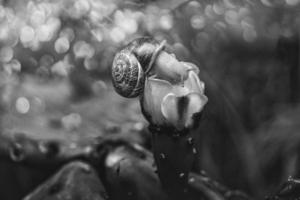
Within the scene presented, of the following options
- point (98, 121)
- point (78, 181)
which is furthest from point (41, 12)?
point (78, 181)

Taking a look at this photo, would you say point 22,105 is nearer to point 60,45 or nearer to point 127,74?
point 60,45

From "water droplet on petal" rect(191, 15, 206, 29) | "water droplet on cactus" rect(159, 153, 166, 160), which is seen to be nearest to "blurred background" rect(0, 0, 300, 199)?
"water droplet on petal" rect(191, 15, 206, 29)

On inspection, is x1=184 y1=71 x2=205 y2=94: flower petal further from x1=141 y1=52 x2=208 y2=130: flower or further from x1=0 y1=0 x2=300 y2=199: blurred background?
x1=0 y1=0 x2=300 y2=199: blurred background

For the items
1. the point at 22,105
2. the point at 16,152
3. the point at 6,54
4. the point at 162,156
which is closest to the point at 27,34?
the point at 6,54

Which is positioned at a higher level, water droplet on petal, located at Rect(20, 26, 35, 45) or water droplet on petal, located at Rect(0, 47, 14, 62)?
water droplet on petal, located at Rect(20, 26, 35, 45)

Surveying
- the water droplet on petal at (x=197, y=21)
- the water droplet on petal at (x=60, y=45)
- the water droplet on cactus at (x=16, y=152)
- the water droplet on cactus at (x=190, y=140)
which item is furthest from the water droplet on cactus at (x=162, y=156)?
the water droplet on petal at (x=60, y=45)
